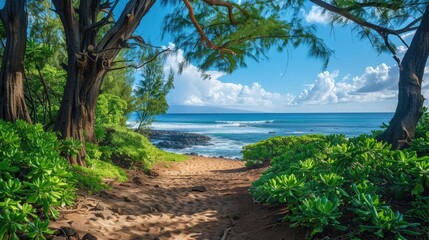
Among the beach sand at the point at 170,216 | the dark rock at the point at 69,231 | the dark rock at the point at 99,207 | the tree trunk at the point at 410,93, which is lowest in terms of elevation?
the beach sand at the point at 170,216

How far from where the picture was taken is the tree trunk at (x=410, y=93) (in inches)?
161

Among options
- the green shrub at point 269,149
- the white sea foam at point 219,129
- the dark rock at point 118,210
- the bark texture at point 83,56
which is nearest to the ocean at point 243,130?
the white sea foam at point 219,129

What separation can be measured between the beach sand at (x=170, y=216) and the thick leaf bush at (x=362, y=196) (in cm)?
28

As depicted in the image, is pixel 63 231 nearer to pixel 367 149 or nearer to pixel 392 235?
pixel 392 235

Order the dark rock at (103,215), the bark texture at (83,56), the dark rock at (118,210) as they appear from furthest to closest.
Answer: the bark texture at (83,56), the dark rock at (118,210), the dark rock at (103,215)

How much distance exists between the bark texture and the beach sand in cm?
139

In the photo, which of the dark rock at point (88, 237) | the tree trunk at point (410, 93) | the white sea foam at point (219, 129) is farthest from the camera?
the white sea foam at point (219, 129)

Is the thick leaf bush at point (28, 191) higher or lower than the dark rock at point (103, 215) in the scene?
higher

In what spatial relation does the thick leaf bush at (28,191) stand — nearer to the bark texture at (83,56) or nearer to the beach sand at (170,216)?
the beach sand at (170,216)

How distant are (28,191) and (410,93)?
4.61 meters

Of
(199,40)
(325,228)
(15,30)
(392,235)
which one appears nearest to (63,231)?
(325,228)

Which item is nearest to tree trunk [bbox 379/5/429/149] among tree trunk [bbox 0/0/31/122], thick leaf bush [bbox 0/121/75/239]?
thick leaf bush [bbox 0/121/75/239]

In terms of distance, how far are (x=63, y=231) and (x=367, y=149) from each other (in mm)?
3085

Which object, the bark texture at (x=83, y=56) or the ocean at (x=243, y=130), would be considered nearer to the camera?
the bark texture at (x=83, y=56)
